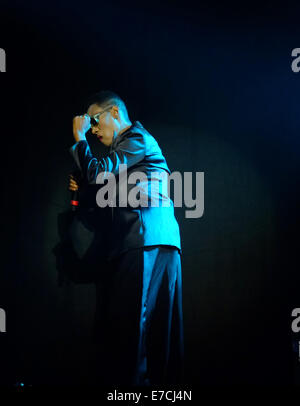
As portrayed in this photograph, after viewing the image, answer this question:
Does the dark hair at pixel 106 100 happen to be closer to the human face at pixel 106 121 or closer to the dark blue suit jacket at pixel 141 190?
the human face at pixel 106 121

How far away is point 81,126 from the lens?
254cm

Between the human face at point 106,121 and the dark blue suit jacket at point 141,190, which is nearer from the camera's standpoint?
the dark blue suit jacket at point 141,190

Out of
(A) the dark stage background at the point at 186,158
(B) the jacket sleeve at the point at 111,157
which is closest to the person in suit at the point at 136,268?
(B) the jacket sleeve at the point at 111,157

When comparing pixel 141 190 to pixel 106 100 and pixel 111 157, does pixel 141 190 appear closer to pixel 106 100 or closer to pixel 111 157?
pixel 111 157

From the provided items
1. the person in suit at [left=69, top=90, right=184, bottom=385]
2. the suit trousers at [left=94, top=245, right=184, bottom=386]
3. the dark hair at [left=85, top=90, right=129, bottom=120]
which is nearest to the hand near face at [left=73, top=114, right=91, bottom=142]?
the person in suit at [left=69, top=90, right=184, bottom=385]

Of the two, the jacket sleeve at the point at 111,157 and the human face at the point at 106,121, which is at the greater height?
the human face at the point at 106,121

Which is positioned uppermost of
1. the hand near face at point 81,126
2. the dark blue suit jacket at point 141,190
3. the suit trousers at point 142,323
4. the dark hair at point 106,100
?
the dark hair at point 106,100

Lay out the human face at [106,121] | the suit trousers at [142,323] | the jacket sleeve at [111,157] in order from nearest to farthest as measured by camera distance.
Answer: the suit trousers at [142,323] < the jacket sleeve at [111,157] < the human face at [106,121]

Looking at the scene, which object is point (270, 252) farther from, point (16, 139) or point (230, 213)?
point (16, 139)

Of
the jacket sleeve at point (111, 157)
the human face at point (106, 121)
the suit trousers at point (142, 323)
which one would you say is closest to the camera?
the suit trousers at point (142, 323)

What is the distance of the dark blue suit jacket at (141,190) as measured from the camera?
7.85 feet

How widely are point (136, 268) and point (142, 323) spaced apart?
0.27m

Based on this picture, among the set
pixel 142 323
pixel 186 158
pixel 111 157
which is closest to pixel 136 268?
pixel 142 323
